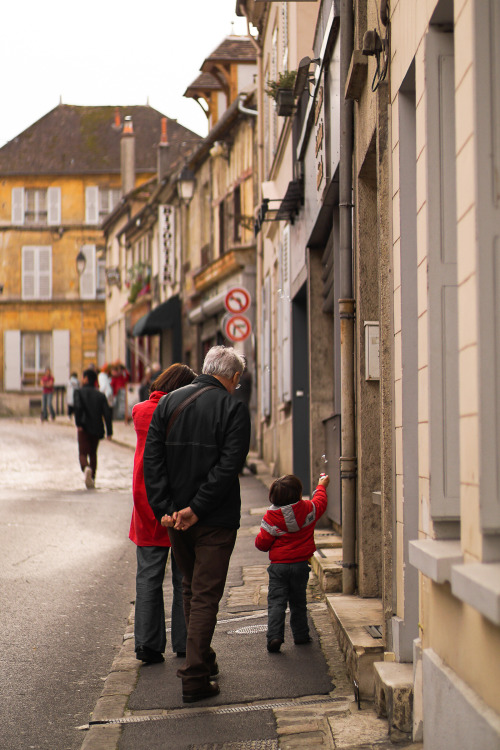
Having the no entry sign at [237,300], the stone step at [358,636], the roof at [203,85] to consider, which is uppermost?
the roof at [203,85]

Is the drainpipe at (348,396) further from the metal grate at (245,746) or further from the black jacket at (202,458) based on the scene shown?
the metal grate at (245,746)

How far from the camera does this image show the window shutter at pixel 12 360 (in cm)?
5019

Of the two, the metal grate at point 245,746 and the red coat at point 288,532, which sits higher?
the red coat at point 288,532

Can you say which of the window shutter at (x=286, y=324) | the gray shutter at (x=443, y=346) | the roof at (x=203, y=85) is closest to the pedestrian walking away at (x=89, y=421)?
the window shutter at (x=286, y=324)

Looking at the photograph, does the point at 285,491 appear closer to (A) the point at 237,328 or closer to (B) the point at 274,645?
(B) the point at 274,645

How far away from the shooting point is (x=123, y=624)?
25.3ft

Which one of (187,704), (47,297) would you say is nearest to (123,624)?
(187,704)

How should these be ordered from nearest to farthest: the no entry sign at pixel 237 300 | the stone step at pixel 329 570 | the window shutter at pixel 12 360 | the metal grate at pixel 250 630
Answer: the metal grate at pixel 250 630
the stone step at pixel 329 570
the no entry sign at pixel 237 300
the window shutter at pixel 12 360

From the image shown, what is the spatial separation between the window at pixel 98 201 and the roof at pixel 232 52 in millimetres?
23552

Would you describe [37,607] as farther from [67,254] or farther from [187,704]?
[67,254]

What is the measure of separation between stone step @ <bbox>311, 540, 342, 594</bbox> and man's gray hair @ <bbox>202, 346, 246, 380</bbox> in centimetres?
227

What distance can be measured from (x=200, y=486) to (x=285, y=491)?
916 mm

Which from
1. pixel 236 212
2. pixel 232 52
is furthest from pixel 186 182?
pixel 236 212

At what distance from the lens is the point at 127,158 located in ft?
158
